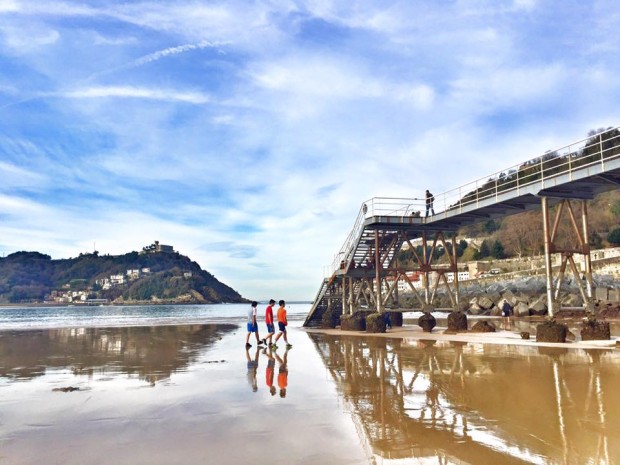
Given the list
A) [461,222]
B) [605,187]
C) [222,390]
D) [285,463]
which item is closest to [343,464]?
[285,463]

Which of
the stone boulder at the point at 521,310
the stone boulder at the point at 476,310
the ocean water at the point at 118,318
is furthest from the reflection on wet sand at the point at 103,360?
the stone boulder at the point at 476,310

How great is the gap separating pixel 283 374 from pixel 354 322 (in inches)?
600

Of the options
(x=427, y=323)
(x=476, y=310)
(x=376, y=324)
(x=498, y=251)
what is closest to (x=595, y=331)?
(x=427, y=323)

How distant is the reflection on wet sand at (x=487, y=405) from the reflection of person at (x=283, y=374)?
4.03ft

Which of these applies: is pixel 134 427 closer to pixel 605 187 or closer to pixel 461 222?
pixel 605 187

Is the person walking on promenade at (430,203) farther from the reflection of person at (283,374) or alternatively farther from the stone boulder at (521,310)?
the stone boulder at (521,310)

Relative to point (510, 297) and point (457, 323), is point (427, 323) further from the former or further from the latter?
point (510, 297)

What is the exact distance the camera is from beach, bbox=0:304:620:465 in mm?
5531

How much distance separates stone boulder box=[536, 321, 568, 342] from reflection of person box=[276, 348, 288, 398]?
9.96 meters

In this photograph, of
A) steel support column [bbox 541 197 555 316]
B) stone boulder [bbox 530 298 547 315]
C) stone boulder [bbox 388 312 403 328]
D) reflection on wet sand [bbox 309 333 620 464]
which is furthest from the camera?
stone boulder [bbox 530 298 547 315]

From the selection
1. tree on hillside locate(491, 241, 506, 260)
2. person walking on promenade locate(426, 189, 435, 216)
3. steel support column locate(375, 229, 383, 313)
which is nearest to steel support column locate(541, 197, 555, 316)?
person walking on promenade locate(426, 189, 435, 216)

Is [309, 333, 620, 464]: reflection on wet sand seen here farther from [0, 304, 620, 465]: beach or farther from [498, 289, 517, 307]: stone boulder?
[498, 289, 517, 307]: stone boulder

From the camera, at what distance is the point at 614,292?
38344mm

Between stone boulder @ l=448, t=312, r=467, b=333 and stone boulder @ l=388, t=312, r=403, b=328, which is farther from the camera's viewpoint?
stone boulder @ l=388, t=312, r=403, b=328
